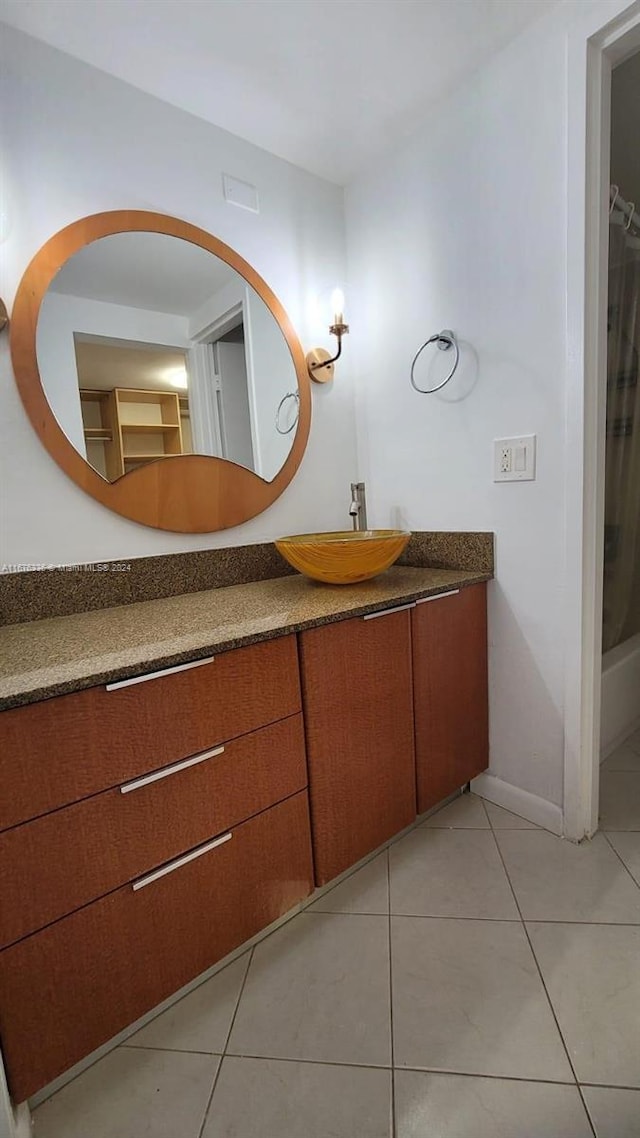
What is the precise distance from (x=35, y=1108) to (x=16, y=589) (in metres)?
0.99

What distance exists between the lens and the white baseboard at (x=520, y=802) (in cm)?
145

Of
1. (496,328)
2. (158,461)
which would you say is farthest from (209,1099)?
(496,328)

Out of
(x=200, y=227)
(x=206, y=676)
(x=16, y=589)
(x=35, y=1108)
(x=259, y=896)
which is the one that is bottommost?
(x=35, y=1108)

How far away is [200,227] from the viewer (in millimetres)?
1431

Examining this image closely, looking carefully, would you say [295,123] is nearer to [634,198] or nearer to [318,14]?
[318,14]

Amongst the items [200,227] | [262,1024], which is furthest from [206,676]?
[200,227]

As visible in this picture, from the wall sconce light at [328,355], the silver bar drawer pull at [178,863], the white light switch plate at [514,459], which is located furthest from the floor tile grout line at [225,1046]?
the wall sconce light at [328,355]

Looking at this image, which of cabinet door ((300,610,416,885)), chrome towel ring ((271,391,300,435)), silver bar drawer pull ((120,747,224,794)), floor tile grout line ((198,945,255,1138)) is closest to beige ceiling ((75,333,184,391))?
chrome towel ring ((271,391,300,435))

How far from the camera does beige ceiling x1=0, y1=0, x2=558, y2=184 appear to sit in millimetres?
1113

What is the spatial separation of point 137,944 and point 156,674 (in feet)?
1.70

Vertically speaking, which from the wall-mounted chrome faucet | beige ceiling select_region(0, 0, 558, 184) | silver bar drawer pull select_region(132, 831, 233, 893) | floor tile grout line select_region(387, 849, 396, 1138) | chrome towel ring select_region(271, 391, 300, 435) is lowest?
floor tile grout line select_region(387, 849, 396, 1138)

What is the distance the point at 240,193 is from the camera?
1504mm

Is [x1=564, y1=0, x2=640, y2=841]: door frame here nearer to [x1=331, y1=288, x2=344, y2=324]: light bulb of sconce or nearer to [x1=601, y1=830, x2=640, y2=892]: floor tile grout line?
[x1=601, y1=830, x2=640, y2=892]: floor tile grout line

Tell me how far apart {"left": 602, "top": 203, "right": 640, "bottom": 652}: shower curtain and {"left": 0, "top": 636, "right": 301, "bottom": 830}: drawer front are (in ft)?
4.88
